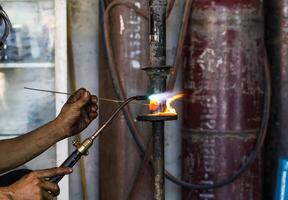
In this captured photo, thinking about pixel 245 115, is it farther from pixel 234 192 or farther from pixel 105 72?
pixel 105 72

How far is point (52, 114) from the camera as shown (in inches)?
92.9

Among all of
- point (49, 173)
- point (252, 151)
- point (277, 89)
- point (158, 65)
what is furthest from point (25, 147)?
point (277, 89)

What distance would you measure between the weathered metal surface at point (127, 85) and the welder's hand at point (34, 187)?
3.58 ft

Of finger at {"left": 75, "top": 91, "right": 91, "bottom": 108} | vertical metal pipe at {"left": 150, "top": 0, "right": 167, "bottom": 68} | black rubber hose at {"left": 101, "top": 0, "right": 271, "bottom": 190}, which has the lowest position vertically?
black rubber hose at {"left": 101, "top": 0, "right": 271, "bottom": 190}

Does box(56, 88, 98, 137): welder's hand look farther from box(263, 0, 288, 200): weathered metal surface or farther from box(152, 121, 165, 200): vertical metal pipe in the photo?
box(263, 0, 288, 200): weathered metal surface

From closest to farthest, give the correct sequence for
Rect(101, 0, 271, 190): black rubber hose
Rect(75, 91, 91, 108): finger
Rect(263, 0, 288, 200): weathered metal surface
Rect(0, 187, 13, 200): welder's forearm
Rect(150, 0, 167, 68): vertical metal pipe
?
Rect(0, 187, 13, 200): welder's forearm → Rect(150, 0, 167, 68): vertical metal pipe → Rect(75, 91, 91, 108): finger → Rect(101, 0, 271, 190): black rubber hose → Rect(263, 0, 288, 200): weathered metal surface

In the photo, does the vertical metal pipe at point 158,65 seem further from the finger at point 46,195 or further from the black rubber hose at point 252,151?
the black rubber hose at point 252,151

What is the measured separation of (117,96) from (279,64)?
83 centimetres

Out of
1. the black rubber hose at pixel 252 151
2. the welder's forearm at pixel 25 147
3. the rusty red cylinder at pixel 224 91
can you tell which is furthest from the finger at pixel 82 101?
the rusty red cylinder at pixel 224 91

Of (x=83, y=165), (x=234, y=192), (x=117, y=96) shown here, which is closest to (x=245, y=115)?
(x=234, y=192)

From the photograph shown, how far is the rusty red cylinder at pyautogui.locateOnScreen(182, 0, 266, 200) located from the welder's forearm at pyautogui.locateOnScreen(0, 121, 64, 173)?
85 centimetres

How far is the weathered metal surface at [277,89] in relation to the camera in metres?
2.36

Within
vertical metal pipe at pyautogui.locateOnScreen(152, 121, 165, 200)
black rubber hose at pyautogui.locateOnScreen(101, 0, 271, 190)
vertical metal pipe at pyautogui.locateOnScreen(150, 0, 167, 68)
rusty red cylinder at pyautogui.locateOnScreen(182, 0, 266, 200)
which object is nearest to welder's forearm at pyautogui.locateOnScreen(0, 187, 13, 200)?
vertical metal pipe at pyautogui.locateOnScreen(152, 121, 165, 200)

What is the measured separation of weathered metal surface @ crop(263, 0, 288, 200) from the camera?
236 centimetres
